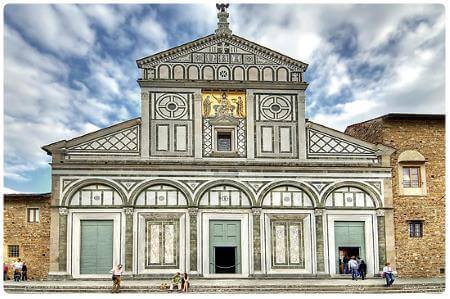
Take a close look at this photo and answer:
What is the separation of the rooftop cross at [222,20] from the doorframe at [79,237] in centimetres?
897

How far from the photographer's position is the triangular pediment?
2497 centimetres

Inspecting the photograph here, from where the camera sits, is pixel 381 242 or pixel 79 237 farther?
pixel 381 242

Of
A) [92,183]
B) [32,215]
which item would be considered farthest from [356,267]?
[32,215]

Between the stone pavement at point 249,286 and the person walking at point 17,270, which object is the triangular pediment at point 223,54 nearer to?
the stone pavement at point 249,286

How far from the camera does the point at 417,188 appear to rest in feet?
82.5

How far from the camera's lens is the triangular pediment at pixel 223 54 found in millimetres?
24969

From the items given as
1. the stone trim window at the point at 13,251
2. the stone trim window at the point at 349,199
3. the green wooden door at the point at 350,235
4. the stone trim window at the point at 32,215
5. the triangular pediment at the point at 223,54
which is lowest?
the stone trim window at the point at 13,251

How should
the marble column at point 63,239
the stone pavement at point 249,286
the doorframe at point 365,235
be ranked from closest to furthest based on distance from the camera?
1. the stone pavement at point 249,286
2. the marble column at point 63,239
3. the doorframe at point 365,235

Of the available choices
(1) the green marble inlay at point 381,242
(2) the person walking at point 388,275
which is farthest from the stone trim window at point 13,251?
(1) the green marble inlay at point 381,242

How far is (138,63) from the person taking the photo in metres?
24.8

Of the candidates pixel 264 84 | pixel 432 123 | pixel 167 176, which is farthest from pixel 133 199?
pixel 432 123

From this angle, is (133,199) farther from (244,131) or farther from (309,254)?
(309,254)

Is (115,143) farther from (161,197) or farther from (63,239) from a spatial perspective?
(63,239)

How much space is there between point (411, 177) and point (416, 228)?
86.6 inches
